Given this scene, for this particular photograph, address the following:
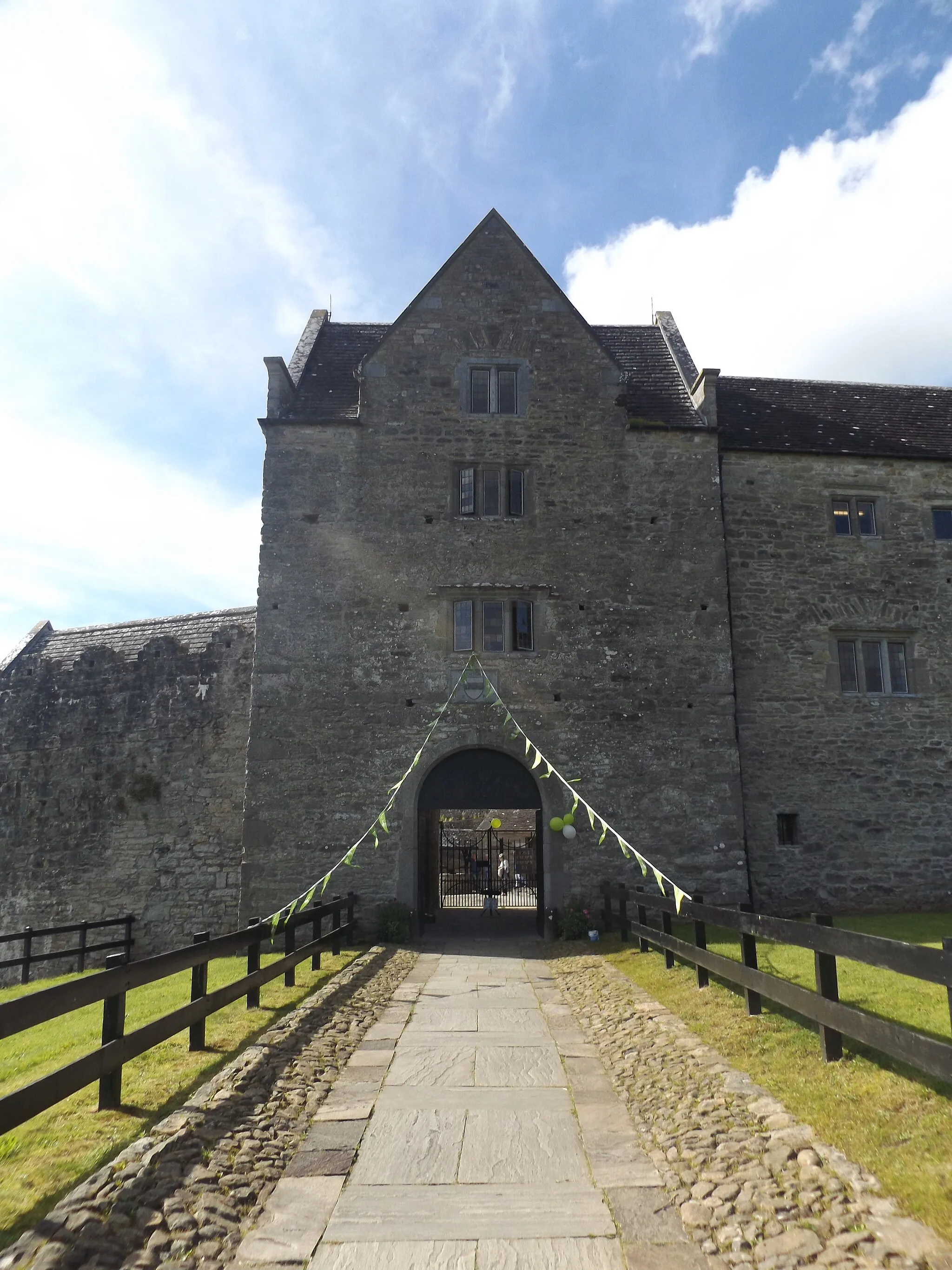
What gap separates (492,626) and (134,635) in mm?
8635

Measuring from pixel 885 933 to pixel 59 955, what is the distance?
12412 mm

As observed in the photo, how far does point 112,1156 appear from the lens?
14.3 ft

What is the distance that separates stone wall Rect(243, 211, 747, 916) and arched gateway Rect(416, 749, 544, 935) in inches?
16.8

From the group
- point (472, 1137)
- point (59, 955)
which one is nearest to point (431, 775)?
point (59, 955)

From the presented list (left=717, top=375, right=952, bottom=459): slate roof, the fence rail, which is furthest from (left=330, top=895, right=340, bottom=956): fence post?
(left=717, top=375, right=952, bottom=459): slate roof

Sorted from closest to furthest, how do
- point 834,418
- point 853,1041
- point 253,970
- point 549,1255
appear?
point 549,1255 → point 853,1041 → point 253,970 → point 834,418

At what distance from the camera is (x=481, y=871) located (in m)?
27.7

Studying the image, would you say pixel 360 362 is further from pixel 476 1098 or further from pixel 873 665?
pixel 476 1098

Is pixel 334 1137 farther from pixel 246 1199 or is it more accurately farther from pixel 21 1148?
pixel 21 1148

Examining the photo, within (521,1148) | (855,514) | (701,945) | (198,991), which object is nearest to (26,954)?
(198,991)

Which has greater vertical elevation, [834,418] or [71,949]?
[834,418]

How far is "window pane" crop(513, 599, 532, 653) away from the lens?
48.9ft

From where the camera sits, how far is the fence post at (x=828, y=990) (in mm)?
5613

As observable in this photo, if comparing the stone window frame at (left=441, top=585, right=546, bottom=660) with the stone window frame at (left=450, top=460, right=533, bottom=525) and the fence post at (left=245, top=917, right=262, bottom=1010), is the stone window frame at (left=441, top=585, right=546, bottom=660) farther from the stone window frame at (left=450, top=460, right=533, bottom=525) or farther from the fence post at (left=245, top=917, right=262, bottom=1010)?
the fence post at (left=245, top=917, right=262, bottom=1010)
